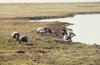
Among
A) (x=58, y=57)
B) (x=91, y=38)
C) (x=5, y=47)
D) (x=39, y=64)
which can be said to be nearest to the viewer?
(x=39, y=64)

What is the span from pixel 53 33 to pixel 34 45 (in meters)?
9.83

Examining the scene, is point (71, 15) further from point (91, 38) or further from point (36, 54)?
point (36, 54)

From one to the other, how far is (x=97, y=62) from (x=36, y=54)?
4997 mm

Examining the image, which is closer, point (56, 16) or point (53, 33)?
point (53, 33)

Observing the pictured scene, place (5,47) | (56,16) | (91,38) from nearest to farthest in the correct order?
(5,47)
(91,38)
(56,16)

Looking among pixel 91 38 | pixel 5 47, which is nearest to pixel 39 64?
pixel 5 47

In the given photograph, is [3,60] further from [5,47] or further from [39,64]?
[5,47]

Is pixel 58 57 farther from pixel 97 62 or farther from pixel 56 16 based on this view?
pixel 56 16

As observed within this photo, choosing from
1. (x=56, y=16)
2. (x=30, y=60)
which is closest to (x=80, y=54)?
(x=30, y=60)

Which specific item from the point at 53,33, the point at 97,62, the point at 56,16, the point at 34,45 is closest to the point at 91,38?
the point at 53,33

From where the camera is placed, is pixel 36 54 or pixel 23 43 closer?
pixel 36 54

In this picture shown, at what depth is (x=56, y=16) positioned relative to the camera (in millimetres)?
72125

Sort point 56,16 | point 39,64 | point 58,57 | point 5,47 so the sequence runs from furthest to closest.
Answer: point 56,16
point 5,47
point 58,57
point 39,64

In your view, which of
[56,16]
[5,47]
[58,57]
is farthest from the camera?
[56,16]
